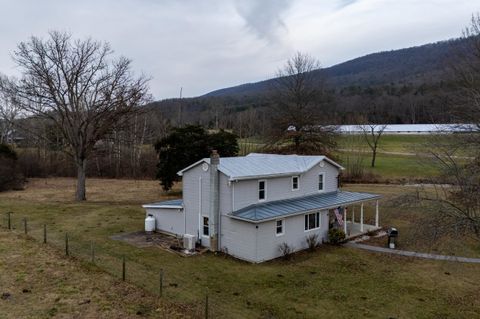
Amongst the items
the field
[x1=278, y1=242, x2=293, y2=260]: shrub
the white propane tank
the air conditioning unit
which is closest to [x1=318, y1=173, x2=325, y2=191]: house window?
the field

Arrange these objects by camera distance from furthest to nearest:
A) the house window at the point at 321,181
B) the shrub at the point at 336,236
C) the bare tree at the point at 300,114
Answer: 1. the bare tree at the point at 300,114
2. the house window at the point at 321,181
3. the shrub at the point at 336,236

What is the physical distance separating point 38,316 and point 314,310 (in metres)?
9.09

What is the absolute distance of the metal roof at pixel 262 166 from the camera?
21.1 meters

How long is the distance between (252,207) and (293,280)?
17.6 feet

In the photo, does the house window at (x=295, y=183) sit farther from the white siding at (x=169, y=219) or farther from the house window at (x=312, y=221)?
the white siding at (x=169, y=219)

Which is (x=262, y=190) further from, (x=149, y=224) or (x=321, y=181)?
(x=149, y=224)

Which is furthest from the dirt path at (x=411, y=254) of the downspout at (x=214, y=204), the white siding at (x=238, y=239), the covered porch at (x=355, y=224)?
the downspout at (x=214, y=204)

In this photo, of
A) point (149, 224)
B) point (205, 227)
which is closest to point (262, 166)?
point (205, 227)

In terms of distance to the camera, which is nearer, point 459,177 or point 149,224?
point 459,177

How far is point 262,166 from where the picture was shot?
23078 mm

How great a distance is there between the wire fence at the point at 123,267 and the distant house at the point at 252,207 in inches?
174

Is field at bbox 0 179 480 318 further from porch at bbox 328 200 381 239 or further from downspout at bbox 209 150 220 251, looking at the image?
porch at bbox 328 200 381 239

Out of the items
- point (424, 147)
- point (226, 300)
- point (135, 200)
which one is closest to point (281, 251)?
point (226, 300)

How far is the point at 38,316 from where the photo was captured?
484 inches
